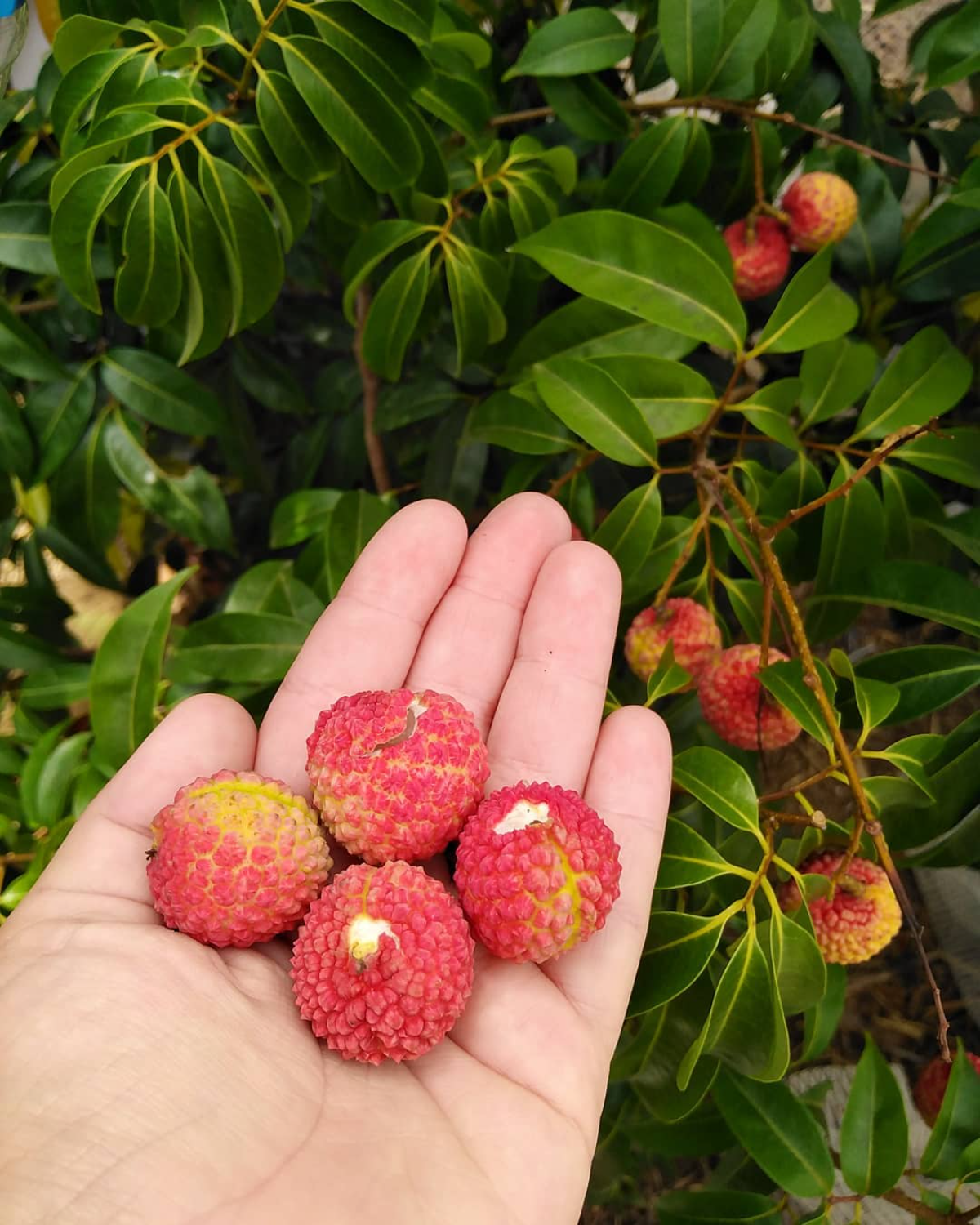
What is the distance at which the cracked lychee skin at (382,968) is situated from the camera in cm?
76

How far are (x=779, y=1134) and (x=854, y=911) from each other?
27 cm

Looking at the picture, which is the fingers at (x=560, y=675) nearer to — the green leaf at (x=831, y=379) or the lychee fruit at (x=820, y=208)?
the green leaf at (x=831, y=379)

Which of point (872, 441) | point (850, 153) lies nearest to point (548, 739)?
point (872, 441)

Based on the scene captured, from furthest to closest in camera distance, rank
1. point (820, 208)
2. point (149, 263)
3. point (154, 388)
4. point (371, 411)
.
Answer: point (371, 411) → point (154, 388) → point (820, 208) → point (149, 263)

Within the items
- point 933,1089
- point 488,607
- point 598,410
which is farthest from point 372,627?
point 933,1089

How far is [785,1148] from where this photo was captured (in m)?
1.01

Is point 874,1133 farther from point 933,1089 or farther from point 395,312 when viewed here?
point 395,312

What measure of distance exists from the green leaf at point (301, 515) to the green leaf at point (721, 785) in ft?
2.26

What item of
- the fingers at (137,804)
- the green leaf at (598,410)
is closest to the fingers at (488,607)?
the green leaf at (598,410)

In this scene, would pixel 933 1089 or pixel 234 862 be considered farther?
pixel 933 1089

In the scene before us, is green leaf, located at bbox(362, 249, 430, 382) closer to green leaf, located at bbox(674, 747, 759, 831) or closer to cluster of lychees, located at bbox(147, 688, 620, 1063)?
cluster of lychees, located at bbox(147, 688, 620, 1063)

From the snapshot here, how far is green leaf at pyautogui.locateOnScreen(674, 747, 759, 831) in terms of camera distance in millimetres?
882

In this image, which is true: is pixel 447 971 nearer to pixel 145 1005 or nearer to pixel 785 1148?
pixel 145 1005

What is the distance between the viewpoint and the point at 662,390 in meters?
1.09
